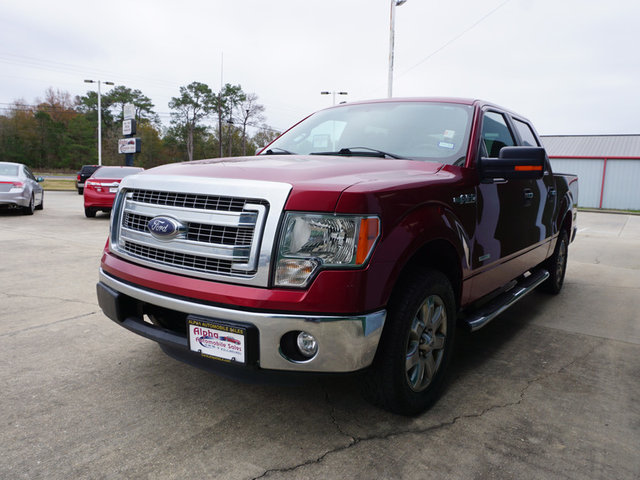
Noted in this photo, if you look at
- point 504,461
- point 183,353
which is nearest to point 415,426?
point 504,461

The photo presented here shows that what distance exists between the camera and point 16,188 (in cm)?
1159

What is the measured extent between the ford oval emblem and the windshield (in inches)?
51.7

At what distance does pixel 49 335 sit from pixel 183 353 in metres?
1.90

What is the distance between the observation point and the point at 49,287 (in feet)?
16.4

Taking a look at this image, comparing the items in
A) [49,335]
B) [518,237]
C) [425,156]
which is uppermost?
[425,156]

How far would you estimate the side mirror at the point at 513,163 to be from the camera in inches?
113

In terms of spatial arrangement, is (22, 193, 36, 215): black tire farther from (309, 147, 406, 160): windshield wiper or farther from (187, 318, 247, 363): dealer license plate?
(187, 318, 247, 363): dealer license plate

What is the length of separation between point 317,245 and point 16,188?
12.1 metres

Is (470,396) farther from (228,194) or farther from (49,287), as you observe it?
(49,287)

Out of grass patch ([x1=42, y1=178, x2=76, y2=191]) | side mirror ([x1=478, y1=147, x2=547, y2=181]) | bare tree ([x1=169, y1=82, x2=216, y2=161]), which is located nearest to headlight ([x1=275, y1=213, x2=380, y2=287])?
side mirror ([x1=478, y1=147, x2=547, y2=181])

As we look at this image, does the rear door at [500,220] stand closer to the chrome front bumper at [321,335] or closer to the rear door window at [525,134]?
the rear door window at [525,134]

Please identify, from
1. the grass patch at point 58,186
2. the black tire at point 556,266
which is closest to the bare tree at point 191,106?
the grass patch at point 58,186

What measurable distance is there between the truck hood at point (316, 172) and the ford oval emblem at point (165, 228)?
260 millimetres

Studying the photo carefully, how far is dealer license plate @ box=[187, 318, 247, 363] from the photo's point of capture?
2053 millimetres
